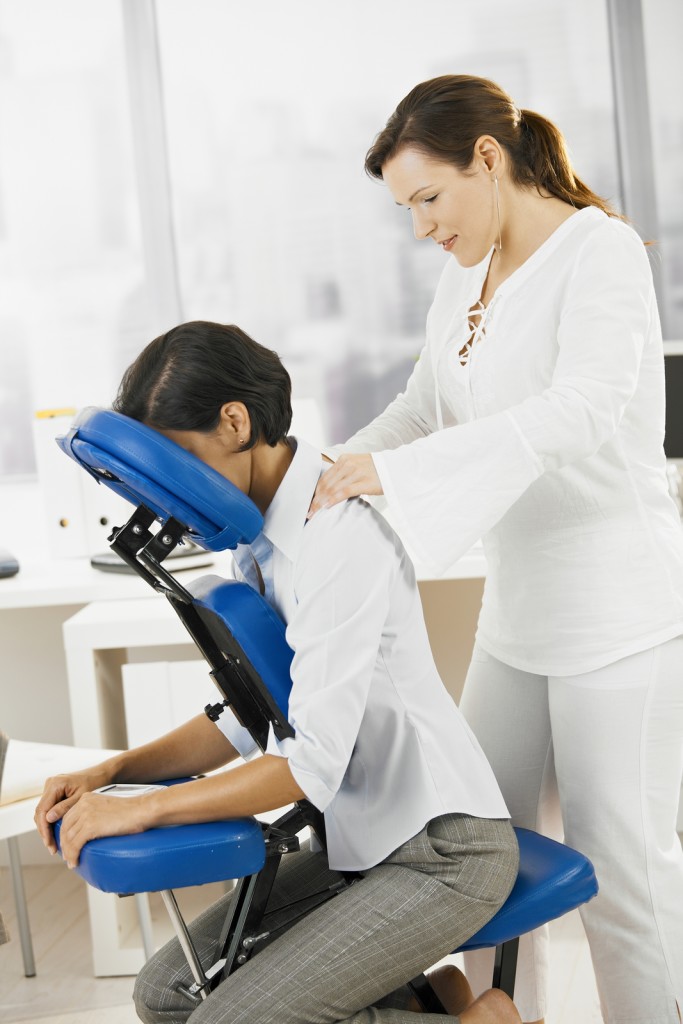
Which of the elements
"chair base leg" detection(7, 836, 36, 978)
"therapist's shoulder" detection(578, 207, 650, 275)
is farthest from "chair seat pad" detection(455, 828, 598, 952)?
"chair base leg" detection(7, 836, 36, 978)

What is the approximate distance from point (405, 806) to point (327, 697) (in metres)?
0.18

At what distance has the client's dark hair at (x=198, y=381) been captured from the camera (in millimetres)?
1166

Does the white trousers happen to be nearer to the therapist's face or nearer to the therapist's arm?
the therapist's arm

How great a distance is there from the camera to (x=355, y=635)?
113 centimetres

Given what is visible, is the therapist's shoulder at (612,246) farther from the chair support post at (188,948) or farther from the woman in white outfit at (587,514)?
the chair support post at (188,948)

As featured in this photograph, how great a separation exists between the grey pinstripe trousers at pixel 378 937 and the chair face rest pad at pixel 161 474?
1.29 ft

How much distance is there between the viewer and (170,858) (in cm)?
106

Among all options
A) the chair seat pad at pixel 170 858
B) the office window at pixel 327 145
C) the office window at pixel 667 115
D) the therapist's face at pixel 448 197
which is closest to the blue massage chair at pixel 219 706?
the chair seat pad at pixel 170 858

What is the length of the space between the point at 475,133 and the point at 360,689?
→ 683 mm

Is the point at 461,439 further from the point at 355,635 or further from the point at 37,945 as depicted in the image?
the point at 37,945

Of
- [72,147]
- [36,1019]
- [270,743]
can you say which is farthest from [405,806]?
[72,147]

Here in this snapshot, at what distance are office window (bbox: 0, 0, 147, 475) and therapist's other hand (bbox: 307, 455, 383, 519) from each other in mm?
2100

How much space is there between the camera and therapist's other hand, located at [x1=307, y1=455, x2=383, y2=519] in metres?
1.19

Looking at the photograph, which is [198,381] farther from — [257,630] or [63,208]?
[63,208]
